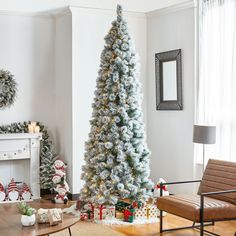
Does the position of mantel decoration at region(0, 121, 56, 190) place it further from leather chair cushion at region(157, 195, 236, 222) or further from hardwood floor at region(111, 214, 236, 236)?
leather chair cushion at region(157, 195, 236, 222)

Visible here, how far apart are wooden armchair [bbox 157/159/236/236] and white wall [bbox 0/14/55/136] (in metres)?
2.95

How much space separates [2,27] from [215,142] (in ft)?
11.5

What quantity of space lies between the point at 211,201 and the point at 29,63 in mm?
3723

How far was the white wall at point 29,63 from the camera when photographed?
24.6 feet

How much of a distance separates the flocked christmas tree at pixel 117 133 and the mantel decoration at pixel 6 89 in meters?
1.76

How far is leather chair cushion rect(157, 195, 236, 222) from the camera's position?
195 inches

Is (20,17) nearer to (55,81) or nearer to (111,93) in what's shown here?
(55,81)

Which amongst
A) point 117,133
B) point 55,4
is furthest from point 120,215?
point 55,4

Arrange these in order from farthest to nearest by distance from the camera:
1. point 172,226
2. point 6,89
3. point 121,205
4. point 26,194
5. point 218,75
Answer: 1. point 6,89
2. point 26,194
3. point 218,75
4. point 121,205
5. point 172,226

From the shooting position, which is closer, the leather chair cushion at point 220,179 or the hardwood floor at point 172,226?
the leather chair cushion at point 220,179

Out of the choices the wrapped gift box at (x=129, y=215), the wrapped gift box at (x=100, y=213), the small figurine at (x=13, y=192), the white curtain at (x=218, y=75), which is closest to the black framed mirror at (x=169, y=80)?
the white curtain at (x=218, y=75)

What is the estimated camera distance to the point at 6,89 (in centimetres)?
738

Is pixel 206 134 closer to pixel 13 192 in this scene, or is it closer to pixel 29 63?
pixel 13 192

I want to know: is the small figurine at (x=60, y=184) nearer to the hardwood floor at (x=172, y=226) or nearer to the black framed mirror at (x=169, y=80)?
the hardwood floor at (x=172, y=226)
